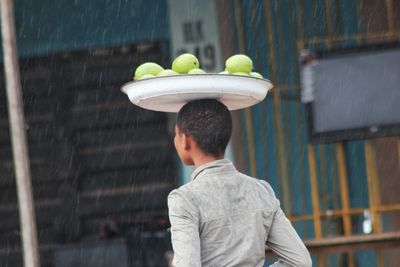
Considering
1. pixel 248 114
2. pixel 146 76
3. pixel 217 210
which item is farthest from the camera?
pixel 248 114

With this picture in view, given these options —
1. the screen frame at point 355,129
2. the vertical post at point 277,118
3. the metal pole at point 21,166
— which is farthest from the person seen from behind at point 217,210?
the vertical post at point 277,118

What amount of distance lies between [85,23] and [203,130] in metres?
4.94

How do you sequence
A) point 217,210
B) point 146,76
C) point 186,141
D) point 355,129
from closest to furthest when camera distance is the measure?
point 217,210 < point 186,141 < point 146,76 < point 355,129

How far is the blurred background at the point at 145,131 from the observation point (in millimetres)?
7633

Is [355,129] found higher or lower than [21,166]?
higher

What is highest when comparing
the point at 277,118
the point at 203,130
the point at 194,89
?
the point at 277,118

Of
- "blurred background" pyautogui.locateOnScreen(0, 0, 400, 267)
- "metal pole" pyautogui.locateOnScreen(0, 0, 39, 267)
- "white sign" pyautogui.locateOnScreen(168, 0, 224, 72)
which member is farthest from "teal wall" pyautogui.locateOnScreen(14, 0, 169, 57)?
"metal pole" pyautogui.locateOnScreen(0, 0, 39, 267)

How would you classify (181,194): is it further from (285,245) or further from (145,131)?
(145,131)

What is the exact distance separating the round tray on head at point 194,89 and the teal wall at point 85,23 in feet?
15.0

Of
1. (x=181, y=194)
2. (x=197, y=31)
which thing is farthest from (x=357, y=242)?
(x=181, y=194)

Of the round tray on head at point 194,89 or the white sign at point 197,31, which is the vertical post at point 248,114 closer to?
the white sign at point 197,31

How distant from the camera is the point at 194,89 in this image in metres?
3.41

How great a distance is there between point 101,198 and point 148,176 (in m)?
0.41

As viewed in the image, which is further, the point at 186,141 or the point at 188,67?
the point at 188,67
